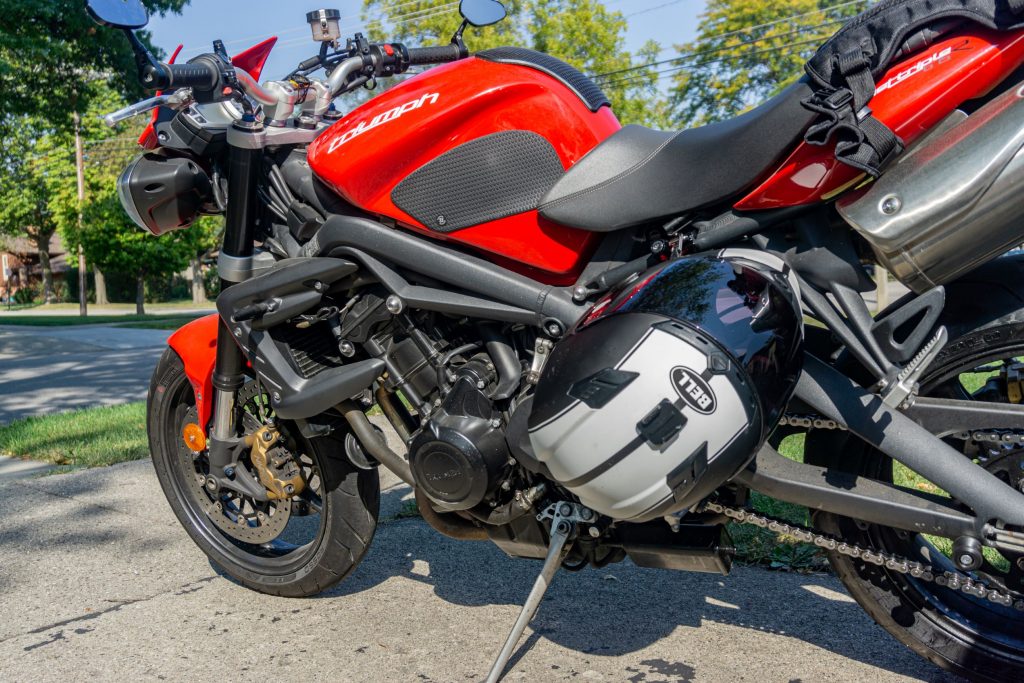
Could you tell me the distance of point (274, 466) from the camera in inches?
120

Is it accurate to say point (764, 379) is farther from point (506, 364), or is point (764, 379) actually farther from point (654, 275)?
point (506, 364)

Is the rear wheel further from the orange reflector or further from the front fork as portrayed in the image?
the orange reflector

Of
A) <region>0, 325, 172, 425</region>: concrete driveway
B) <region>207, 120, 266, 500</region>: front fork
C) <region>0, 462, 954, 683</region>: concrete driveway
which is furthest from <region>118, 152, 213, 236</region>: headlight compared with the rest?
<region>0, 325, 172, 425</region>: concrete driveway

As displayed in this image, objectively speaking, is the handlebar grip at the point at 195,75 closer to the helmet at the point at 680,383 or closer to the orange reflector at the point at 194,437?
the orange reflector at the point at 194,437

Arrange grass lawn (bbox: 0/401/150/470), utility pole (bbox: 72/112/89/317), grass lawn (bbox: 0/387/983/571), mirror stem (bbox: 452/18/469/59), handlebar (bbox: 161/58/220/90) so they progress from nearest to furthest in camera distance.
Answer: handlebar (bbox: 161/58/220/90) → mirror stem (bbox: 452/18/469/59) → grass lawn (bbox: 0/387/983/571) → grass lawn (bbox: 0/401/150/470) → utility pole (bbox: 72/112/89/317)

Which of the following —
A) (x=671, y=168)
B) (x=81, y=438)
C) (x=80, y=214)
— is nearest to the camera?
(x=671, y=168)

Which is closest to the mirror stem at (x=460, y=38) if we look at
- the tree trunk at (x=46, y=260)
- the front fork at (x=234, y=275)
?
the front fork at (x=234, y=275)

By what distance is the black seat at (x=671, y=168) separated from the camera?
1966 millimetres

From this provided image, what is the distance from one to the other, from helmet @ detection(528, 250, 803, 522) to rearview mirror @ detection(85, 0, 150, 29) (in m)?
1.50

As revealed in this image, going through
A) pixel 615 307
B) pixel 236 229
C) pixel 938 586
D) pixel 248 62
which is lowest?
pixel 938 586

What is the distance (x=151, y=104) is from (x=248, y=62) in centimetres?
46

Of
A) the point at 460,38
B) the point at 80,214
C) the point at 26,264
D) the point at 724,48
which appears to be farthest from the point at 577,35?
the point at 26,264

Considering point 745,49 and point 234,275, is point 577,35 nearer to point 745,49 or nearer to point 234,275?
point 745,49

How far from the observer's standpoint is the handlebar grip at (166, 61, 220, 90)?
254 centimetres
